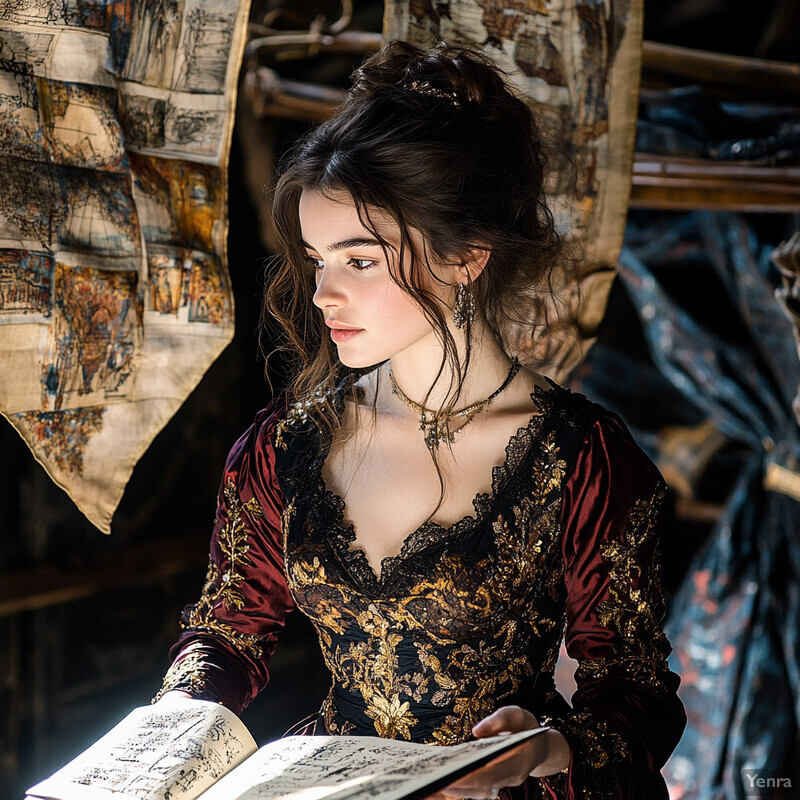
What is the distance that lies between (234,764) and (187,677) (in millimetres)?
219

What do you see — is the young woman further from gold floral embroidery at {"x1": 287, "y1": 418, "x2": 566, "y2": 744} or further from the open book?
the open book

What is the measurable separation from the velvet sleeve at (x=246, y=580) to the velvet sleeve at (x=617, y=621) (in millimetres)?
480

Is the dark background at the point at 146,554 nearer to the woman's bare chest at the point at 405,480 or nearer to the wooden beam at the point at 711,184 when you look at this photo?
the wooden beam at the point at 711,184

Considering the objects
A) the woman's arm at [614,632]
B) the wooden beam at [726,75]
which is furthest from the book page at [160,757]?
the wooden beam at [726,75]

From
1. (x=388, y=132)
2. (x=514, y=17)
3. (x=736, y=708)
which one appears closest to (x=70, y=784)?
(x=388, y=132)

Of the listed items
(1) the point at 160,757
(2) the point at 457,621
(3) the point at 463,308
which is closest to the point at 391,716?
(2) the point at 457,621

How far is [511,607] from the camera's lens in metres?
1.39

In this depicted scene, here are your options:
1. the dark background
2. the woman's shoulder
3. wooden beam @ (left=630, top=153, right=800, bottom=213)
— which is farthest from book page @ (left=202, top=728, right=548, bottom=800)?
wooden beam @ (left=630, top=153, right=800, bottom=213)

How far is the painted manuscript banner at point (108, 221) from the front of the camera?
4.72 feet

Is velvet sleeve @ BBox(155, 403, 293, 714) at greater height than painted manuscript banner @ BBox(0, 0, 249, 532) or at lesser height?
lesser

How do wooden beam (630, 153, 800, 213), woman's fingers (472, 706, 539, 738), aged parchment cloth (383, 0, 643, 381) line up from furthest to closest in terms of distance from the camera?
wooden beam (630, 153, 800, 213)
aged parchment cloth (383, 0, 643, 381)
woman's fingers (472, 706, 539, 738)

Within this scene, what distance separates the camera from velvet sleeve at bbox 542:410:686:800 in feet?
4.21

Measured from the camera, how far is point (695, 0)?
316 centimetres

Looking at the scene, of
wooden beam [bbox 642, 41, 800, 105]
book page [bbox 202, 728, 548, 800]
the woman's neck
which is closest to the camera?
book page [bbox 202, 728, 548, 800]
